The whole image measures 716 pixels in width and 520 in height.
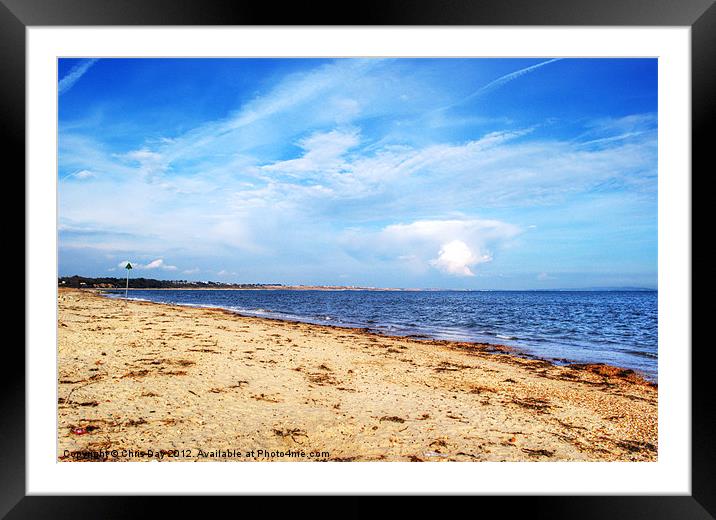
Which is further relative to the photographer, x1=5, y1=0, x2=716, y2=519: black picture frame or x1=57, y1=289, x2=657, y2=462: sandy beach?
x1=57, y1=289, x2=657, y2=462: sandy beach

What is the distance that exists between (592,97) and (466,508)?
13.8 ft

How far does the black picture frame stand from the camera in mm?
1331

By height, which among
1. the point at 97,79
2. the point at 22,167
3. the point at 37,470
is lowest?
the point at 37,470

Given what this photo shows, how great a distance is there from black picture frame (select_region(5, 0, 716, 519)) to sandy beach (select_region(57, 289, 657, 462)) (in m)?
0.40

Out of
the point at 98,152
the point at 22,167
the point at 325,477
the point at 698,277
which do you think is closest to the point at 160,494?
the point at 325,477

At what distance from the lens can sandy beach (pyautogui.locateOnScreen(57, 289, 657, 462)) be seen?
188 cm

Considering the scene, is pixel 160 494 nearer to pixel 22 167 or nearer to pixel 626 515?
pixel 22 167

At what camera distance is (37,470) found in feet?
4.67
